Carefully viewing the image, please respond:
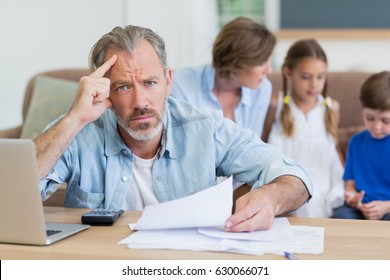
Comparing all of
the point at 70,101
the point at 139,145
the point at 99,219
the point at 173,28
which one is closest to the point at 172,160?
the point at 139,145

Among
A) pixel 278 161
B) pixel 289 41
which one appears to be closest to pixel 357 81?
pixel 278 161

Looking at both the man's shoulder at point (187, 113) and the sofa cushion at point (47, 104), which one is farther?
the sofa cushion at point (47, 104)

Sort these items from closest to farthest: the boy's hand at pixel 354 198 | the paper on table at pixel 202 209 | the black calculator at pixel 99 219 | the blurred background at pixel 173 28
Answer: the paper on table at pixel 202 209 < the black calculator at pixel 99 219 < the boy's hand at pixel 354 198 < the blurred background at pixel 173 28

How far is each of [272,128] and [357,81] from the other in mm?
475

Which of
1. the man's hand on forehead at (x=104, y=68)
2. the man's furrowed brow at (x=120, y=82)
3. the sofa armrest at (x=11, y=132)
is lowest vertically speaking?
the sofa armrest at (x=11, y=132)

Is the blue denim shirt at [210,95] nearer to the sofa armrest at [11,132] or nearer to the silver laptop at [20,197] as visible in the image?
the sofa armrest at [11,132]

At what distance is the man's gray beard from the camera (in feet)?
5.56

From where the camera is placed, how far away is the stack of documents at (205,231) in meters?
1.31

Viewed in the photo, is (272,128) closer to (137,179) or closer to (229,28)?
(229,28)

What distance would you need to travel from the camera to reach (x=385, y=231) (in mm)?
1404

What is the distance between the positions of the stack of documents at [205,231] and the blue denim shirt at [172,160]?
30 centimetres

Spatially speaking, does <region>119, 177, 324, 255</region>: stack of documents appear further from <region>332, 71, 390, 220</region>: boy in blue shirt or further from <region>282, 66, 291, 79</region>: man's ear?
<region>282, 66, 291, 79</region>: man's ear

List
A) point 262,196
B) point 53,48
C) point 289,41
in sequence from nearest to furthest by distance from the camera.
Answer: point 262,196 → point 53,48 → point 289,41

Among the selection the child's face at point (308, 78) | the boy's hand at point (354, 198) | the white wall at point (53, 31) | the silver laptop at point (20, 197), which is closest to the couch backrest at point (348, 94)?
the child's face at point (308, 78)
